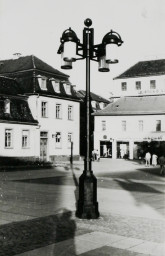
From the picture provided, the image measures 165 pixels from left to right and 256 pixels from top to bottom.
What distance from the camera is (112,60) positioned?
9484mm

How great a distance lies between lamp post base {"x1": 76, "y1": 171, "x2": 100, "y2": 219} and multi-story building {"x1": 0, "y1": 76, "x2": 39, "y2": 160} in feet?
88.6

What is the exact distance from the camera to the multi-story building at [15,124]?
36344 millimetres

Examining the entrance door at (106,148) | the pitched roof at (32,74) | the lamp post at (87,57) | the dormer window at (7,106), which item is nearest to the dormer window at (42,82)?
the pitched roof at (32,74)

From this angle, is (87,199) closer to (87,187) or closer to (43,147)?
(87,187)

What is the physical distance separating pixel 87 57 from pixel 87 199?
11.3ft

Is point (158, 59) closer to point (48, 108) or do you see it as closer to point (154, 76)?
point (154, 76)

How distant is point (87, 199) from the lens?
9.53 m

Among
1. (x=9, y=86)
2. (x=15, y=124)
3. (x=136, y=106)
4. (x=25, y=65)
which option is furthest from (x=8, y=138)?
(x=136, y=106)

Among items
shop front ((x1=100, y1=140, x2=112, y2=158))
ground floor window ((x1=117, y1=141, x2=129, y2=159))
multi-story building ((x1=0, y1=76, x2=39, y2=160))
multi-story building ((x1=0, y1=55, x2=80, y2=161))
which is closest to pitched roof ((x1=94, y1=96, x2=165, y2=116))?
ground floor window ((x1=117, y1=141, x2=129, y2=159))

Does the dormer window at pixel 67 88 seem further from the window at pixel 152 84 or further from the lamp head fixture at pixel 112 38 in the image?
the lamp head fixture at pixel 112 38

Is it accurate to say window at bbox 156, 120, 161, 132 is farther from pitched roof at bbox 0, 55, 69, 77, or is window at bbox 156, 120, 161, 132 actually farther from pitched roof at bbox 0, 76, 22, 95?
pitched roof at bbox 0, 76, 22, 95

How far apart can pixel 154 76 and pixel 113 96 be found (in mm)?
6885

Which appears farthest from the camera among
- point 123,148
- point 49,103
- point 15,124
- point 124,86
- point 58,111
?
point 124,86

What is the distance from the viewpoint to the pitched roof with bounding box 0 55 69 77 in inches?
1658
